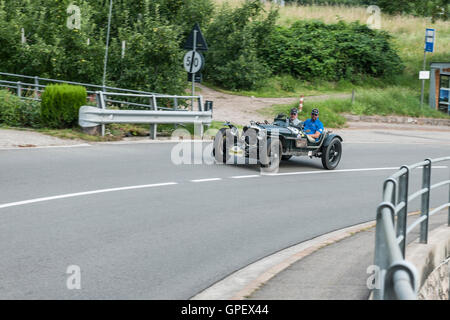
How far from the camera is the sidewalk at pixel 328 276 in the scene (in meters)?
6.02

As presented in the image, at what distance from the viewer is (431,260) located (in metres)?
7.59

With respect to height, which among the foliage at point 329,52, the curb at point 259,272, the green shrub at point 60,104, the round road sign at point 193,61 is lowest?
the curb at point 259,272

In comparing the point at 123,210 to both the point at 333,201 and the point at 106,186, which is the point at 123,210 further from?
the point at 333,201

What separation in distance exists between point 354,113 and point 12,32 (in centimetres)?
1427

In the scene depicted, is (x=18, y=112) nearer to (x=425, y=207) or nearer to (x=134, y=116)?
(x=134, y=116)

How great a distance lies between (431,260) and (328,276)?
1.52m

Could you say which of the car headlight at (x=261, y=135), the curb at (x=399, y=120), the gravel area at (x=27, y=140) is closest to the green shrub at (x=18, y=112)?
the gravel area at (x=27, y=140)

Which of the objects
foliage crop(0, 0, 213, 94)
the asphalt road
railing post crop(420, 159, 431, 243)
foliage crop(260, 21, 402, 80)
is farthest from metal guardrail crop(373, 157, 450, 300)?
foliage crop(260, 21, 402, 80)

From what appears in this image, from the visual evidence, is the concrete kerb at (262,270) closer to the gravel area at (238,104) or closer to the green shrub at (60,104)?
the green shrub at (60,104)

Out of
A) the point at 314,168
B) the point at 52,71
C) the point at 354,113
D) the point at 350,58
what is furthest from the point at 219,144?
the point at 350,58

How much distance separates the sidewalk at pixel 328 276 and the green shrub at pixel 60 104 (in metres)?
9.72

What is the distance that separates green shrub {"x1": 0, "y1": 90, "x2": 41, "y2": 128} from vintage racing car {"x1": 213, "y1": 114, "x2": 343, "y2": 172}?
503 cm

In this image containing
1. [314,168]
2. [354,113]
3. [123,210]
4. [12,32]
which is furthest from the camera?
[354,113]

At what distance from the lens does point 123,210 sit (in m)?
9.58
